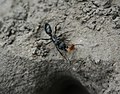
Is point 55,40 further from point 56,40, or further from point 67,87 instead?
point 67,87

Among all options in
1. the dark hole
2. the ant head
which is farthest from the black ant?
the dark hole

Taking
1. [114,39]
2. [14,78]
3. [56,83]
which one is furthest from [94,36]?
[14,78]

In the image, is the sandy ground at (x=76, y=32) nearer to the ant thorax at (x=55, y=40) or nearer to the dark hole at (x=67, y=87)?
the ant thorax at (x=55, y=40)

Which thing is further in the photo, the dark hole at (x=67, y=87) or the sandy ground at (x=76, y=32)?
the dark hole at (x=67, y=87)

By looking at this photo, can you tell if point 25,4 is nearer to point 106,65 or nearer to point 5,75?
point 5,75

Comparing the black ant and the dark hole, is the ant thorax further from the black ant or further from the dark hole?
the dark hole

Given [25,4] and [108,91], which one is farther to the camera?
[25,4]

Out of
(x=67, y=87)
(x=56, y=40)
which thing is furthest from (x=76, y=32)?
(x=67, y=87)

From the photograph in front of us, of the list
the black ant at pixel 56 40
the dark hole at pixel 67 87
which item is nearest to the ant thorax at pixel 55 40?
the black ant at pixel 56 40
